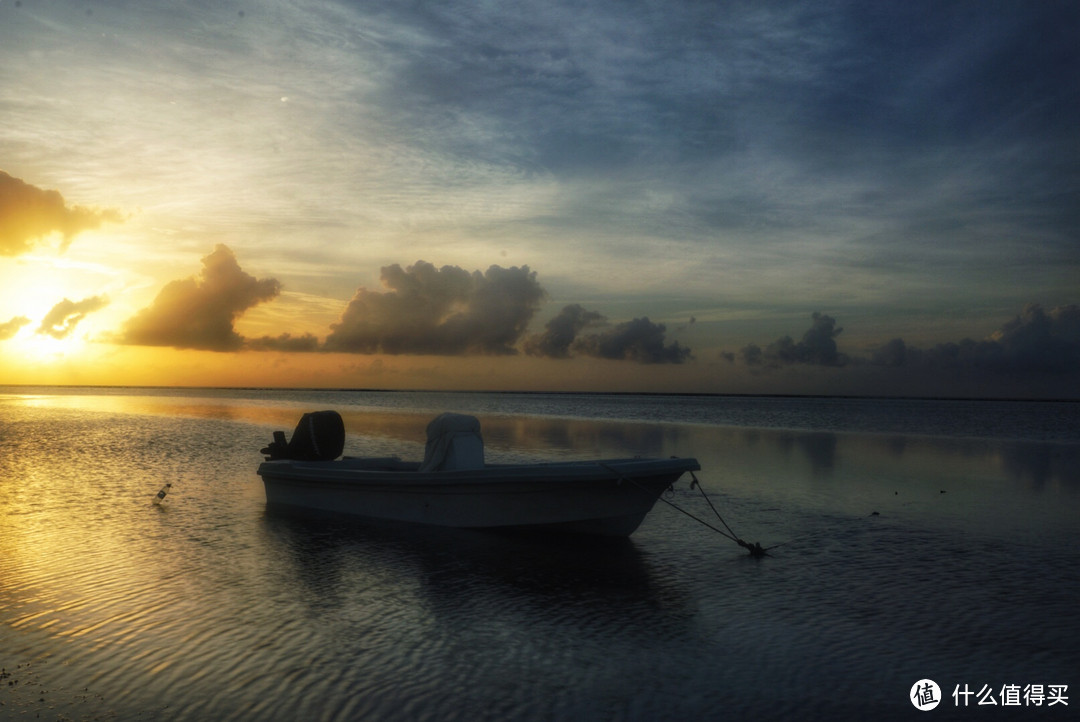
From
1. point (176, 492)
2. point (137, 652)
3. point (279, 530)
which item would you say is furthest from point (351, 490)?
point (137, 652)

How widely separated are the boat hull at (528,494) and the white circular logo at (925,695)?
6604 mm

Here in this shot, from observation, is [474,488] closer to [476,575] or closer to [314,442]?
[476,575]

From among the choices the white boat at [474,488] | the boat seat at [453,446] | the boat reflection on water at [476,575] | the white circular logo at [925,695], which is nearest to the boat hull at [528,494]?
the white boat at [474,488]

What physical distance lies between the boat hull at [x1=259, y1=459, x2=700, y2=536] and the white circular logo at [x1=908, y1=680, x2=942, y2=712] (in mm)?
6604

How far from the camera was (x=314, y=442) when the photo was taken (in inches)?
811

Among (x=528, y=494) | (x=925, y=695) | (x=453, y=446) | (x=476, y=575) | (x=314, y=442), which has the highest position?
(x=453, y=446)

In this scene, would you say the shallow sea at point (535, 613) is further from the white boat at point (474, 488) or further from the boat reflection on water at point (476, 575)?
the white boat at point (474, 488)

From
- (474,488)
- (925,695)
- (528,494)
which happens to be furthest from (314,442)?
(925,695)

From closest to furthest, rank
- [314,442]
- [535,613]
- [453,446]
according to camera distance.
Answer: [535,613] → [453,446] → [314,442]

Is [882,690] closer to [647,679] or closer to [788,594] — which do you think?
[647,679]

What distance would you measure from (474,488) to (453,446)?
1.39 meters

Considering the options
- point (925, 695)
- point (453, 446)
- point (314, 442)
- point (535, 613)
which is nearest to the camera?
point (925, 695)

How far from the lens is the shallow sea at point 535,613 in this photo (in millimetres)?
7348

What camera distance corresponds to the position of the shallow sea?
735 centimetres
